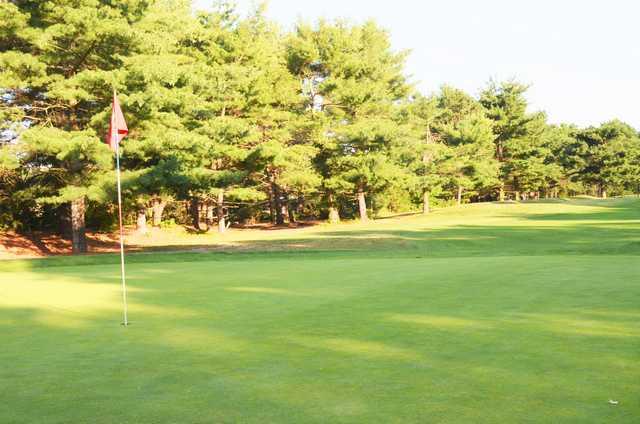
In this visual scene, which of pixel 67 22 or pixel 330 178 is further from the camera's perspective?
pixel 330 178

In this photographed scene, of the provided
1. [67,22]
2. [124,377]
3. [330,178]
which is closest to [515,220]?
[330,178]

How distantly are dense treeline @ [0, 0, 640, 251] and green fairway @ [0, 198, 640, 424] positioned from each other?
12.5 m

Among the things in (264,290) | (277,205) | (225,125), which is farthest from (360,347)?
(277,205)

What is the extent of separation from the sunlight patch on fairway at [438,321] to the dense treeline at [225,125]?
15245 millimetres

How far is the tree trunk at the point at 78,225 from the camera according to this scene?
2812 centimetres

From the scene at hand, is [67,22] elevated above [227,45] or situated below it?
below

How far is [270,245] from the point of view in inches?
1121

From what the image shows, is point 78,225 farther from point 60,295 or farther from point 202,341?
point 202,341

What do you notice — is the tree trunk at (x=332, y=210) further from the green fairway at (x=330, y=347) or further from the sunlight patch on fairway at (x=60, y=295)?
the sunlight patch on fairway at (x=60, y=295)

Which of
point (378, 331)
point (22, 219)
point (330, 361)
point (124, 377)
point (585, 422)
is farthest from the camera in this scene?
point (22, 219)

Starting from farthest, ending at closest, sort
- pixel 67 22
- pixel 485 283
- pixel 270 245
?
pixel 270 245 → pixel 67 22 → pixel 485 283

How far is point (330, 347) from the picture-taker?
645 cm

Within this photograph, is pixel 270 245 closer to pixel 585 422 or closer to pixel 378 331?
pixel 378 331

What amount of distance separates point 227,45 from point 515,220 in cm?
2275
